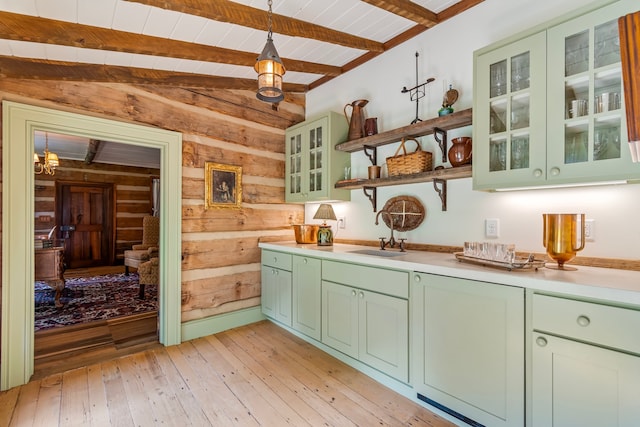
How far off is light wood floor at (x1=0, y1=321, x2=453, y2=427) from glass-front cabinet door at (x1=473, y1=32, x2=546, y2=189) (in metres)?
1.54

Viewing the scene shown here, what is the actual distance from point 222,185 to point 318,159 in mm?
1039

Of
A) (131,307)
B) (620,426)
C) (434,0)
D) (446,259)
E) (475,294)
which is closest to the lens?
(620,426)

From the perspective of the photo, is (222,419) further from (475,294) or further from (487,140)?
(487,140)

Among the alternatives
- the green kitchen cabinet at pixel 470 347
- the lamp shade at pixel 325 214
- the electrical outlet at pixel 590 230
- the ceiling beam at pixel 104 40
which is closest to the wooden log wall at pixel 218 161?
the ceiling beam at pixel 104 40

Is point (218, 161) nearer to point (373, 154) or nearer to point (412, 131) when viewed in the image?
point (373, 154)

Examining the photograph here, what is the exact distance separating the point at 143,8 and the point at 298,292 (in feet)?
7.88

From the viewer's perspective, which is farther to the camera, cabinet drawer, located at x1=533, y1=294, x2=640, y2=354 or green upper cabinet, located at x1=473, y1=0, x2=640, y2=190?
green upper cabinet, located at x1=473, y1=0, x2=640, y2=190

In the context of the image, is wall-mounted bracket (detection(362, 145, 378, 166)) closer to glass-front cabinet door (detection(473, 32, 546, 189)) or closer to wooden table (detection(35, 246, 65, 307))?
glass-front cabinet door (detection(473, 32, 546, 189))

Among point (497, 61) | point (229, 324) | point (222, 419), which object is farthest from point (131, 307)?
point (497, 61)

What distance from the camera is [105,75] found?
2.40 meters

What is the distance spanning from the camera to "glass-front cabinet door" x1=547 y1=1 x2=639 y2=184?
56.1 inches

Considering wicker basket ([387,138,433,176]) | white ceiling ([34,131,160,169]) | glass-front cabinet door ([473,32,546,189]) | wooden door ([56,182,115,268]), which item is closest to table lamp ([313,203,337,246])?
wicker basket ([387,138,433,176])

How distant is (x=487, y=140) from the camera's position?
1845mm

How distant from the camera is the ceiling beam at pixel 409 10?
6.66 feet
